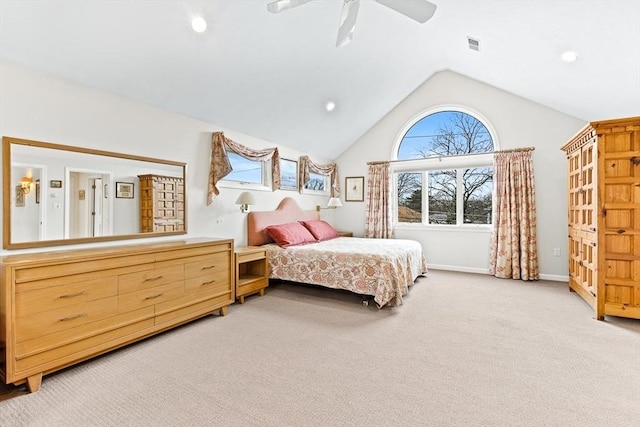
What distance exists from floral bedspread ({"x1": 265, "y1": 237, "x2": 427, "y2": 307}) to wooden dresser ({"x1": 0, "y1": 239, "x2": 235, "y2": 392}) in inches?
46.0

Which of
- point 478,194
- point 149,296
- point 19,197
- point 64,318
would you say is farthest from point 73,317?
point 478,194

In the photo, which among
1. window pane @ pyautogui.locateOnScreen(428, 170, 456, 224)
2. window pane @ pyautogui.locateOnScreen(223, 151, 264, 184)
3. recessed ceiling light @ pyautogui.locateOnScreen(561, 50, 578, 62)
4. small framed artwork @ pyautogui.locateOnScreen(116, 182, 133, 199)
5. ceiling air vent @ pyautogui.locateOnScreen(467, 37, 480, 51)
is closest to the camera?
small framed artwork @ pyautogui.locateOnScreen(116, 182, 133, 199)

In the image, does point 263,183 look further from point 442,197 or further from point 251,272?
point 442,197

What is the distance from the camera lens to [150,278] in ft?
8.57

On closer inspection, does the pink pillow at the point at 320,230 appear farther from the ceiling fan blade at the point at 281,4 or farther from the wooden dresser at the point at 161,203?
the ceiling fan blade at the point at 281,4

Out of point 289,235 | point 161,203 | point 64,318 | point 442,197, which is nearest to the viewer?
point 64,318

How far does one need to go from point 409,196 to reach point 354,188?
115 centimetres

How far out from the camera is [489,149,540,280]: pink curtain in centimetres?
480

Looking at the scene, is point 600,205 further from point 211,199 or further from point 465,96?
point 211,199

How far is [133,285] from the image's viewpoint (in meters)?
2.49

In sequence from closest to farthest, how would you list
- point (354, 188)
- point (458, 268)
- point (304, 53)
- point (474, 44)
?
1. point (304, 53)
2. point (474, 44)
3. point (458, 268)
4. point (354, 188)

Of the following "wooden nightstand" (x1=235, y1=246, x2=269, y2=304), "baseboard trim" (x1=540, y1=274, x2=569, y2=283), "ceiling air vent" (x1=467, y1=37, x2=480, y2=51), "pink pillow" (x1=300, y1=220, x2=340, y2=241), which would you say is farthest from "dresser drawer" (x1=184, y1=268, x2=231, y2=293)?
"baseboard trim" (x1=540, y1=274, x2=569, y2=283)

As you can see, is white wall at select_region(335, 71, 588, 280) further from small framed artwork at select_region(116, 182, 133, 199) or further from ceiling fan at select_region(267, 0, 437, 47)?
small framed artwork at select_region(116, 182, 133, 199)

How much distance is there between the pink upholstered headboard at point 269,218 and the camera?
4.46 m
